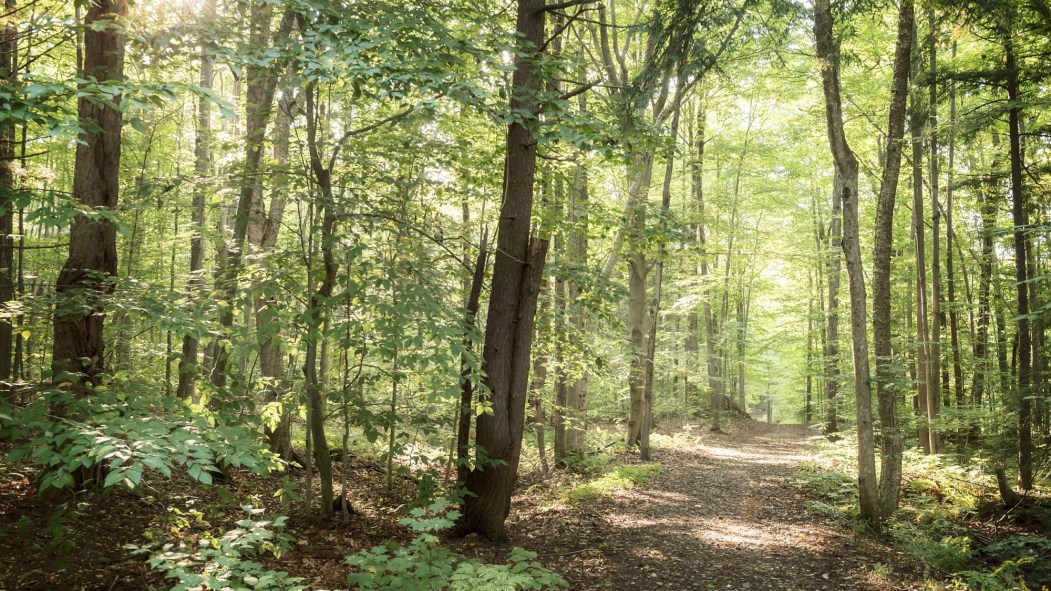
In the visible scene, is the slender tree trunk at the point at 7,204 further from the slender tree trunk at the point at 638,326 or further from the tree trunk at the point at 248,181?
the slender tree trunk at the point at 638,326

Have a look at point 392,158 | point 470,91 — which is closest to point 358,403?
point 392,158

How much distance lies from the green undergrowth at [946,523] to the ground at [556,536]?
41 cm

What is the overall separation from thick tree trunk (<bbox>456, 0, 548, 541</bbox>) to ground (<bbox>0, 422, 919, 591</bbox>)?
1.42 feet

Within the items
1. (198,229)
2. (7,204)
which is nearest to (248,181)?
(198,229)

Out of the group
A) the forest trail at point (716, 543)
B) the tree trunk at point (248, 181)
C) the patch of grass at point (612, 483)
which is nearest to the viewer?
the tree trunk at point (248, 181)

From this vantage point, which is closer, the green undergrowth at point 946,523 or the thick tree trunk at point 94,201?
the thick tree trunk at point 94,201

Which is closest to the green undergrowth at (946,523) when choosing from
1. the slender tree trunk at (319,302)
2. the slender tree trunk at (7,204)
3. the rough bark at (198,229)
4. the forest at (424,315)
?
the forest at (424,315)

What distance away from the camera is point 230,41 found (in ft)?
16.6

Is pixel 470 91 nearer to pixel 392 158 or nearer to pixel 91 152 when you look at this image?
pixel 392 158

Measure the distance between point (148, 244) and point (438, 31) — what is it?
389 inches

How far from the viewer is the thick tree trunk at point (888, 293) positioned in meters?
8.17

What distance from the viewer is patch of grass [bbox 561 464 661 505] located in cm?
936

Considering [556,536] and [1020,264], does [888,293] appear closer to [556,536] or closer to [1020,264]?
[1020,264]

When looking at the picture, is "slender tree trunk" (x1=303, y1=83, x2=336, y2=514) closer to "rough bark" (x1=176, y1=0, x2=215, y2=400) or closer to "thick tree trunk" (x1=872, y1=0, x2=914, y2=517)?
"rough bark" (x1=176, y1=0, x2=215, y2=400)
